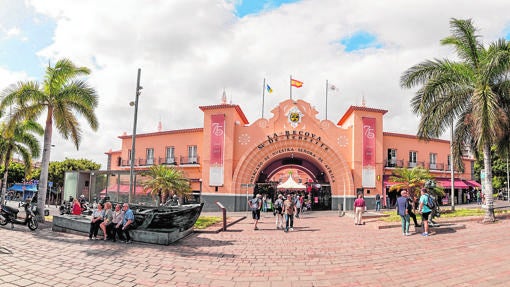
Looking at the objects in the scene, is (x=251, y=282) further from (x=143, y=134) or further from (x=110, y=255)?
(x=143, y=134)

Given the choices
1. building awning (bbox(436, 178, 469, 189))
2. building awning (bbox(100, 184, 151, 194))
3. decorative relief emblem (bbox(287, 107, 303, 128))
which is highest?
decorative relief emblem (bbox(287, 107, 303, 128))

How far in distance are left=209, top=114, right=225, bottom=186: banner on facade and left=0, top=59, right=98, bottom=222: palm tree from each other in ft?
41.3

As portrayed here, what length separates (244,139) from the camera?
27453 millimetres

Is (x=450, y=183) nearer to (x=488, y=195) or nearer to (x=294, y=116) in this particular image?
(x=294, y=116)

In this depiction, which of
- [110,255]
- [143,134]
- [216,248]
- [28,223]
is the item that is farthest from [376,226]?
[143,134]

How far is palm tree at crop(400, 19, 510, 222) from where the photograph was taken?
12.6 meters

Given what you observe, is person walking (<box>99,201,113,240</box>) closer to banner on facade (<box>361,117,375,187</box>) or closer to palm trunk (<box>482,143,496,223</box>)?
palm trunk (<box>482,143,496,223</box>)

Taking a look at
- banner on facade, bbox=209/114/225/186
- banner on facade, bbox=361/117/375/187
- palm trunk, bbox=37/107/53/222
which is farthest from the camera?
banner on facade, bbox=361/117/375/187

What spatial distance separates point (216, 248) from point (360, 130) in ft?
69.3

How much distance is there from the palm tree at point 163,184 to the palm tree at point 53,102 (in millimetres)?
6181

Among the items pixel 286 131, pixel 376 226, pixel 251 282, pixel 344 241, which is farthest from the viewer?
pixel 286 131

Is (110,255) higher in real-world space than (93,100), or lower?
lower

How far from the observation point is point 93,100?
49.0 ft

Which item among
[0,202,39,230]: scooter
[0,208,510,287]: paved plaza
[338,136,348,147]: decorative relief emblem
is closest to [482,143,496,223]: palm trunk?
[0,208,510,287]: paved plaza
